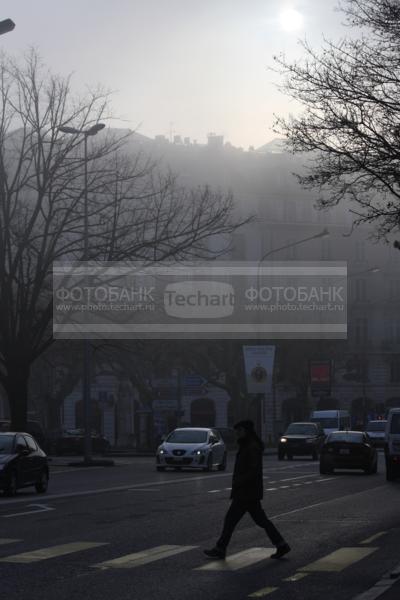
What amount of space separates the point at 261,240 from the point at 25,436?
258 feet

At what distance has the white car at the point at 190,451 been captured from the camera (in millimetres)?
38438

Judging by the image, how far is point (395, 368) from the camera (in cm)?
10062

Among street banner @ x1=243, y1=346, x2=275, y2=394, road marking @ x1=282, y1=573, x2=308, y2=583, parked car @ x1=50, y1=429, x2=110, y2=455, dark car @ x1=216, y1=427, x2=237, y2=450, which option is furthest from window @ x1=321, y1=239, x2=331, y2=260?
road marking @ x1=282, y1=573, x2=308, y2=583

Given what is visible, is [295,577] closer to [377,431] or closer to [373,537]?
[373,537]

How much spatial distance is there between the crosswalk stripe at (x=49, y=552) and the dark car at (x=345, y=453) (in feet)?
75.1

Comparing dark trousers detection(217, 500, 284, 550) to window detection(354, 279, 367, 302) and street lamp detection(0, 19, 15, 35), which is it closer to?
street lamp detection(0, 19, 15, 35)

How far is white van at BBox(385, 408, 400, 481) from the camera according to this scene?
34.2 meters

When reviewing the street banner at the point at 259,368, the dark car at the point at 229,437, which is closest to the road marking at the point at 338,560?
the street banner at the point at 259,368

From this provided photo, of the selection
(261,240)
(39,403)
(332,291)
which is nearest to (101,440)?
(39,403)

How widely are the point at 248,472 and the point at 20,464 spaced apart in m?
12.8

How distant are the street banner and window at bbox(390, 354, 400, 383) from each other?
48.7m

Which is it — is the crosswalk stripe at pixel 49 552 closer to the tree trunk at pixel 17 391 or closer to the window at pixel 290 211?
the tree trunk at pixel 17 391

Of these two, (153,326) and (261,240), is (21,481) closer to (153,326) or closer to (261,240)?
(153,326)

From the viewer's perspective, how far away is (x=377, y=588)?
11578mm
